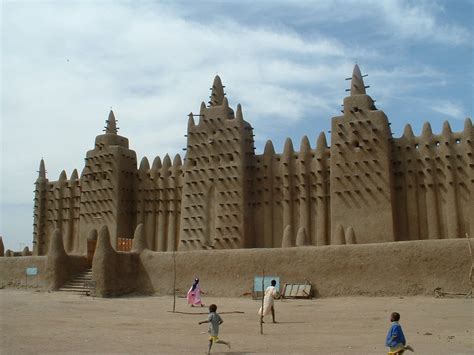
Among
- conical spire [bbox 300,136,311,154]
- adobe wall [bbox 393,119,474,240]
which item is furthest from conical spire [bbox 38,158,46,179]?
adobe wall [bbox 393,119,474,240]

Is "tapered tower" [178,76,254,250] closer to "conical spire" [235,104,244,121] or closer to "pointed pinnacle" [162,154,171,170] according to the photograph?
"conical spire" [235,104,244,121]

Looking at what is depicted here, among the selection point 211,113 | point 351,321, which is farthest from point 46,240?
point 351,321

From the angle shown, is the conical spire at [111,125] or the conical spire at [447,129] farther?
the conical spire at [111,125]

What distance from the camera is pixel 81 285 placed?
87.2 ft

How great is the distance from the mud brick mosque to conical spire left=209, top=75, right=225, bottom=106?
0.06m

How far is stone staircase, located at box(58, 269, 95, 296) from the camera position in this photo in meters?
25.0

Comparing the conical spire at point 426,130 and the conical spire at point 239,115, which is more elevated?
the conical spire at point 239,115

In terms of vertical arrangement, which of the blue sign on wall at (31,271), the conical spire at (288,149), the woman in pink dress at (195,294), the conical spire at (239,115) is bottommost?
the woman in pink dress at (195,294)

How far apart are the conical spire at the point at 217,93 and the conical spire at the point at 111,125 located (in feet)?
25.0

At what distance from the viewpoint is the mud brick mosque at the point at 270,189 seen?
27141 mm

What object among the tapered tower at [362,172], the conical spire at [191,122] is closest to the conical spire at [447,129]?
the tapered tower at [362,172]

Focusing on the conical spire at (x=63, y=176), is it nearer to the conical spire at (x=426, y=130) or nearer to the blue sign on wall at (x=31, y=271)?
the blue sign on wall at (x=31, y=271)

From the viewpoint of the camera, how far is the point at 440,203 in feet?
89.0

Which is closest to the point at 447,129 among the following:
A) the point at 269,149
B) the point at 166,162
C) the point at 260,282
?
the point at 269,149
